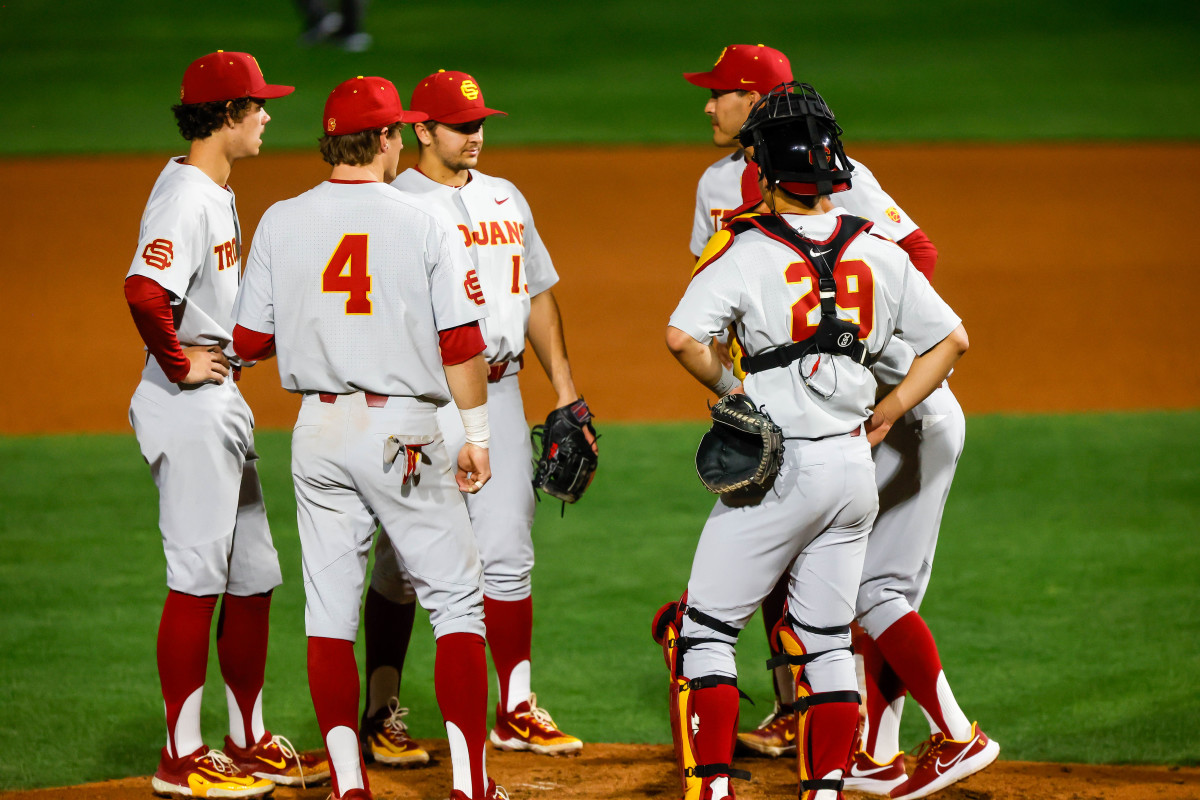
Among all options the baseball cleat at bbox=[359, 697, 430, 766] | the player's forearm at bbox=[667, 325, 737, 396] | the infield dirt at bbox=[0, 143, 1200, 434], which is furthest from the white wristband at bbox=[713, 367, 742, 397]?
the infield dirt at bbox=[0, 143, 1200, 434]

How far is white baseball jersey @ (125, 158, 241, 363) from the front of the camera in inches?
142

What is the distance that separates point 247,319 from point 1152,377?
7.35m

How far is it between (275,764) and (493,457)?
1.11m

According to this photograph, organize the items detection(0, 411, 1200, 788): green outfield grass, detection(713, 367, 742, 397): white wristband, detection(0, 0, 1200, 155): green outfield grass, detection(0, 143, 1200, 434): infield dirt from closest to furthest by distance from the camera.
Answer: detection(713, 367, 742, 397): white wristband
detection(0, 411, 1200, 788): green outfield grass
detection(0, 143, 1200, 434): infield dirt
detection(0, 0, 1200, 155): green outfield grass

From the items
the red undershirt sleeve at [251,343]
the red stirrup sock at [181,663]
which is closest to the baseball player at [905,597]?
the red undershirt sleeve at [251,343]

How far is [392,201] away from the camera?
343 cm

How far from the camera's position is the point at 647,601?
18.9 ft

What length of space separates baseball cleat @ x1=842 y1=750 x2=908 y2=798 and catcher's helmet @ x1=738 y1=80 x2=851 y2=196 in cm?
165

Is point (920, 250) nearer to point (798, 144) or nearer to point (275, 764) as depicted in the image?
point (798, 144)

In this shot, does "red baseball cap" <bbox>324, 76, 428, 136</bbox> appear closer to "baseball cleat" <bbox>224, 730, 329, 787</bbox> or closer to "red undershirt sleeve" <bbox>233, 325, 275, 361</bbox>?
"red undershirt sleeve" <bbox>233, 325, 275, 361</bbox>

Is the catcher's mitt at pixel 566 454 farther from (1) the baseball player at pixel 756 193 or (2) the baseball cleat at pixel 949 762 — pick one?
(2) the baseball cleat at pixel 949 762

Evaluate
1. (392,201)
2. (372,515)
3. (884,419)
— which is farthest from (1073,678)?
(392,201)

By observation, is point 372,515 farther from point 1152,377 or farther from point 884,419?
point 1152,377

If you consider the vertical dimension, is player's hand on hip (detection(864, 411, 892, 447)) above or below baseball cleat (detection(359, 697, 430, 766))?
above
